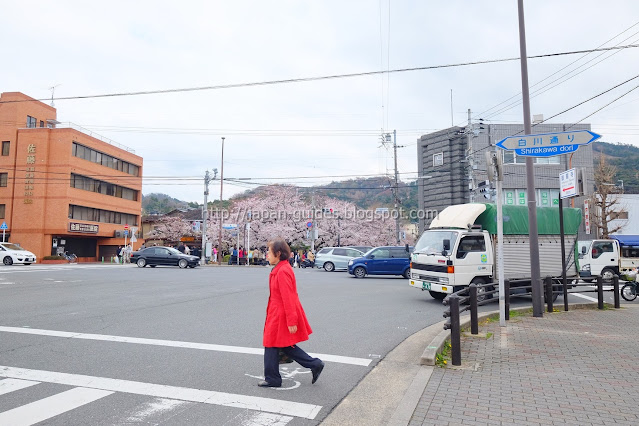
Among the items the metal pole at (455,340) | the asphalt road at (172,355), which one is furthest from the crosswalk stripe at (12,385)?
the metal pole at (455,340)

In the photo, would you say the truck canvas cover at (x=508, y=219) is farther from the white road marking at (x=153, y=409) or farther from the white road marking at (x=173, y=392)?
the white road marking at (x=153, y=409)

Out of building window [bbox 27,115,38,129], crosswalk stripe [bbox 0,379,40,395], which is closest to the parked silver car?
crosswalk stripe [bbox 0,379,40,395]

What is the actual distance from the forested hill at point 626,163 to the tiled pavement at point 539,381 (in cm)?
3564

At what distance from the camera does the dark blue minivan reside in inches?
876

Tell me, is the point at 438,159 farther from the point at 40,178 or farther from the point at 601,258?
the point at 40,178

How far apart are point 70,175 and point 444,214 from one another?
37.9 m

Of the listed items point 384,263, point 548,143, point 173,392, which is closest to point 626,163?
point 384,263

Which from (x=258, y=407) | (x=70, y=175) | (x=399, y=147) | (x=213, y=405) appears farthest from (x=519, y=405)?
(x=70, y=175)

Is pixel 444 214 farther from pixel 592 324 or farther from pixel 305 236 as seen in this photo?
pixel 305 236

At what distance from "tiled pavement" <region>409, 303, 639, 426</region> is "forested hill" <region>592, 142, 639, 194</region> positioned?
35638mm

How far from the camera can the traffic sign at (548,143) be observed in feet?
27.4

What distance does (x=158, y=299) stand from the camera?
38.9ft

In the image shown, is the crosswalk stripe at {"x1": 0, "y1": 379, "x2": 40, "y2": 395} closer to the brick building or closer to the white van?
the white van

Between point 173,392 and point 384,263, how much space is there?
18.4 metres
